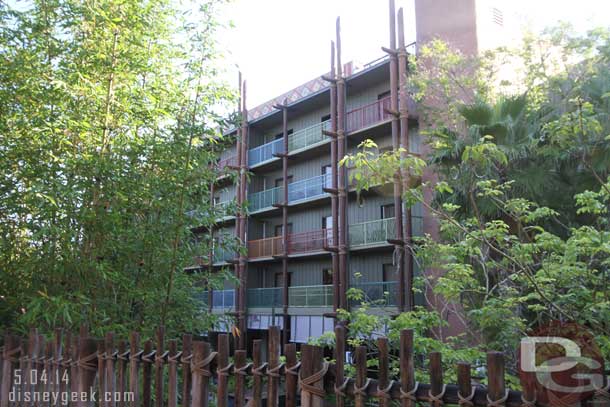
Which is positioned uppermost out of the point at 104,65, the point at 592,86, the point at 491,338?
the point at 592,86

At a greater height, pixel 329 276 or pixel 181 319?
pixel 329 276

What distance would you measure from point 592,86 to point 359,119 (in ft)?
35.4

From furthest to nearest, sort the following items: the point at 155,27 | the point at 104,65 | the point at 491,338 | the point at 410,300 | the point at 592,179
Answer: the point at 410,300
the point at 592,179
the point at 491,338
the point at 155,27
the point at 104,65

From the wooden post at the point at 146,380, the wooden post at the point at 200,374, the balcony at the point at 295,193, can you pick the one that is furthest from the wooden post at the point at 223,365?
the balcony at the point at 295,193

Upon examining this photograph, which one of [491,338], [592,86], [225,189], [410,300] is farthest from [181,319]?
[225,189]

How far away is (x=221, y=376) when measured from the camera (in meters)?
2.82

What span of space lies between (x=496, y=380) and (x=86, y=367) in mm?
2662

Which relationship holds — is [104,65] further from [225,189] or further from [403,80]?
[225,189]

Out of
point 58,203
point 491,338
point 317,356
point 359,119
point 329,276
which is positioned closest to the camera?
point 317,356

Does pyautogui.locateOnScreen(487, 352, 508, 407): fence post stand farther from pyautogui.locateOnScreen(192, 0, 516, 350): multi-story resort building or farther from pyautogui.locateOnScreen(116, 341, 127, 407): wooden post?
pyautogui.locateOnScreen(192, 0, 516, 350): multi-story resort building

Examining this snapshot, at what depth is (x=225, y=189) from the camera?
92.5 ft

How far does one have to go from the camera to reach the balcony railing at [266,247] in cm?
2411

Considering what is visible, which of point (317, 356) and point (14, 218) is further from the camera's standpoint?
point (14, 218)

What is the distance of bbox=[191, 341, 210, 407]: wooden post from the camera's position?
290 centimetres
